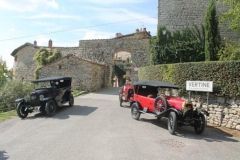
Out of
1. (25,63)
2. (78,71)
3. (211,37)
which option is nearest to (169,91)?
(211,37)

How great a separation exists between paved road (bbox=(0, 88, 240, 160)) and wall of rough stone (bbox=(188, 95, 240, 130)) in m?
0.79

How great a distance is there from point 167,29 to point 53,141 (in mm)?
16022

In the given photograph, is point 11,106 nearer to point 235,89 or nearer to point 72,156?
point 72,156

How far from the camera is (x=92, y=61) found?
2138 centimetres

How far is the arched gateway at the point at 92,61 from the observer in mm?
19922

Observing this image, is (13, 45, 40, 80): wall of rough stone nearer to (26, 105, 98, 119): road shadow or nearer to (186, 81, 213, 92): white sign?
(26, 105, 98, 119): road shadow

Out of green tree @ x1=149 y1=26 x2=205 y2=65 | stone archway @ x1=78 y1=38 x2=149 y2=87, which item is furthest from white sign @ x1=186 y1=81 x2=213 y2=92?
stone archway @ x1=78 y1=38 x2=149 y2=87

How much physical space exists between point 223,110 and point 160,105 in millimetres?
2572

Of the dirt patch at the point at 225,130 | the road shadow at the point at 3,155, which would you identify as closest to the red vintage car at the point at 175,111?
the dirt patch at the point at 225,130

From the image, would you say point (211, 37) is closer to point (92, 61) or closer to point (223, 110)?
point (223, 110)

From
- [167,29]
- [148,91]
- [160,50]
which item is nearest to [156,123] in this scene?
[148,91]

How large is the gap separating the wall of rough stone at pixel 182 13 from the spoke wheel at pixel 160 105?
42.9ft

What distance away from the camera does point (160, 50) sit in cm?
1880

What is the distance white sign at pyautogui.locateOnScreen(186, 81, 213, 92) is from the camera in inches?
350
